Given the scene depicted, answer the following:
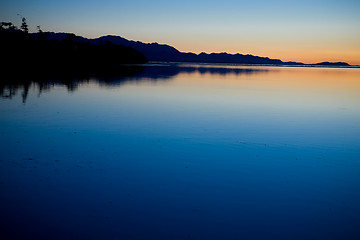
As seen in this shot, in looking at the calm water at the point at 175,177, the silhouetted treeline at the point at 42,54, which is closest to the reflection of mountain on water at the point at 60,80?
the silhouetted treeline at the point at 42,54

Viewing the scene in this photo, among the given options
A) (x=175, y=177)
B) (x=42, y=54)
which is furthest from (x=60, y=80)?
(x=42, y=54)

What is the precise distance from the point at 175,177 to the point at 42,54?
106 m

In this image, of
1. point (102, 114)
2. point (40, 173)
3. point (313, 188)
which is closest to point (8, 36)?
point (102, 114)

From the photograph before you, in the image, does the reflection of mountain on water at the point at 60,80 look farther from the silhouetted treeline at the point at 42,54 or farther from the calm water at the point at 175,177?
the calm water at the point at 175,177

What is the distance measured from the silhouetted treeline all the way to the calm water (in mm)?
54328

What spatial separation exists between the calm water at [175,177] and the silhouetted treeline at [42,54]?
54.3 meters

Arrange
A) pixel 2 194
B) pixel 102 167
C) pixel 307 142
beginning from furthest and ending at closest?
pixel 307 142 → pixel 102 167 → pixel 2 194

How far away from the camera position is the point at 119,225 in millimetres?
8500

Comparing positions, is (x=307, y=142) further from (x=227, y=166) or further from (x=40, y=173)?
(x=40, y=173)

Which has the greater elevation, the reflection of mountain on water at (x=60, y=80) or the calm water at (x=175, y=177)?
the reflection of mountain on water at (x=60, y=80)

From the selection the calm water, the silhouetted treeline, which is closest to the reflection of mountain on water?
the silhouetted treeline

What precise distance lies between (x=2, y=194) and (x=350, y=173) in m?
14.4

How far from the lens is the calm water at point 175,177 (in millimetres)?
8625

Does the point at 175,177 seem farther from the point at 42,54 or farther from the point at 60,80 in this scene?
the point at 42,54
